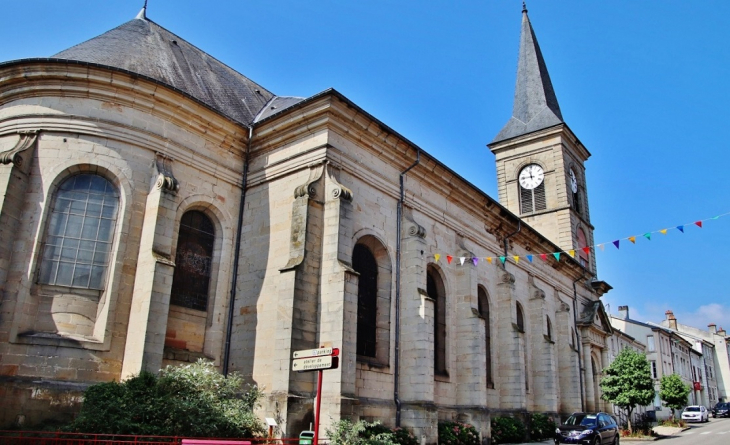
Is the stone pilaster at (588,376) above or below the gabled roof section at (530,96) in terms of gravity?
below

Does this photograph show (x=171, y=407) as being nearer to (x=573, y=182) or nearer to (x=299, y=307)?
(x=299, y=307)

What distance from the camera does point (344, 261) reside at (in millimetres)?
14234

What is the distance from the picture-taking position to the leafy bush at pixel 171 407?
10.4 meters

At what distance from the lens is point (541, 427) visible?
2222 centimetres

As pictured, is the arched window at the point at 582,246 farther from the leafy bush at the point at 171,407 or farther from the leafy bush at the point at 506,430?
the leafy bush at the point at 171,407

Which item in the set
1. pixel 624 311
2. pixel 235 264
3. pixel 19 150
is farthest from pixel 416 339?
pixel 624 311

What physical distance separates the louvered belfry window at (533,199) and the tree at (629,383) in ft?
37.4

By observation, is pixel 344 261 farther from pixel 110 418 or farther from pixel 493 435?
pixel 493 435

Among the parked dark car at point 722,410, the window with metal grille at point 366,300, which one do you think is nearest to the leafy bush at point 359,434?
the window with metal grille at point 366,300

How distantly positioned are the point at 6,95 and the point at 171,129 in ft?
13.1

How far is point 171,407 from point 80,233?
16.6ft

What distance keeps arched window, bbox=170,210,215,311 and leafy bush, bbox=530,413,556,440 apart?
13.8m

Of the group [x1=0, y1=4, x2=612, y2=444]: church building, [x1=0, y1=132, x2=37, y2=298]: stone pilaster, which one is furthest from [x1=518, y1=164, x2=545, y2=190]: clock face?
[x1=0, y1=132, x2=37, y2=298]: stone pilaster

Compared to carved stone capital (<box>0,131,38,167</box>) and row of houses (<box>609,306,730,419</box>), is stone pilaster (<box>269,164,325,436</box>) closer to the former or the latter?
carved stone capital (<box>0,131,38,167</box>)
